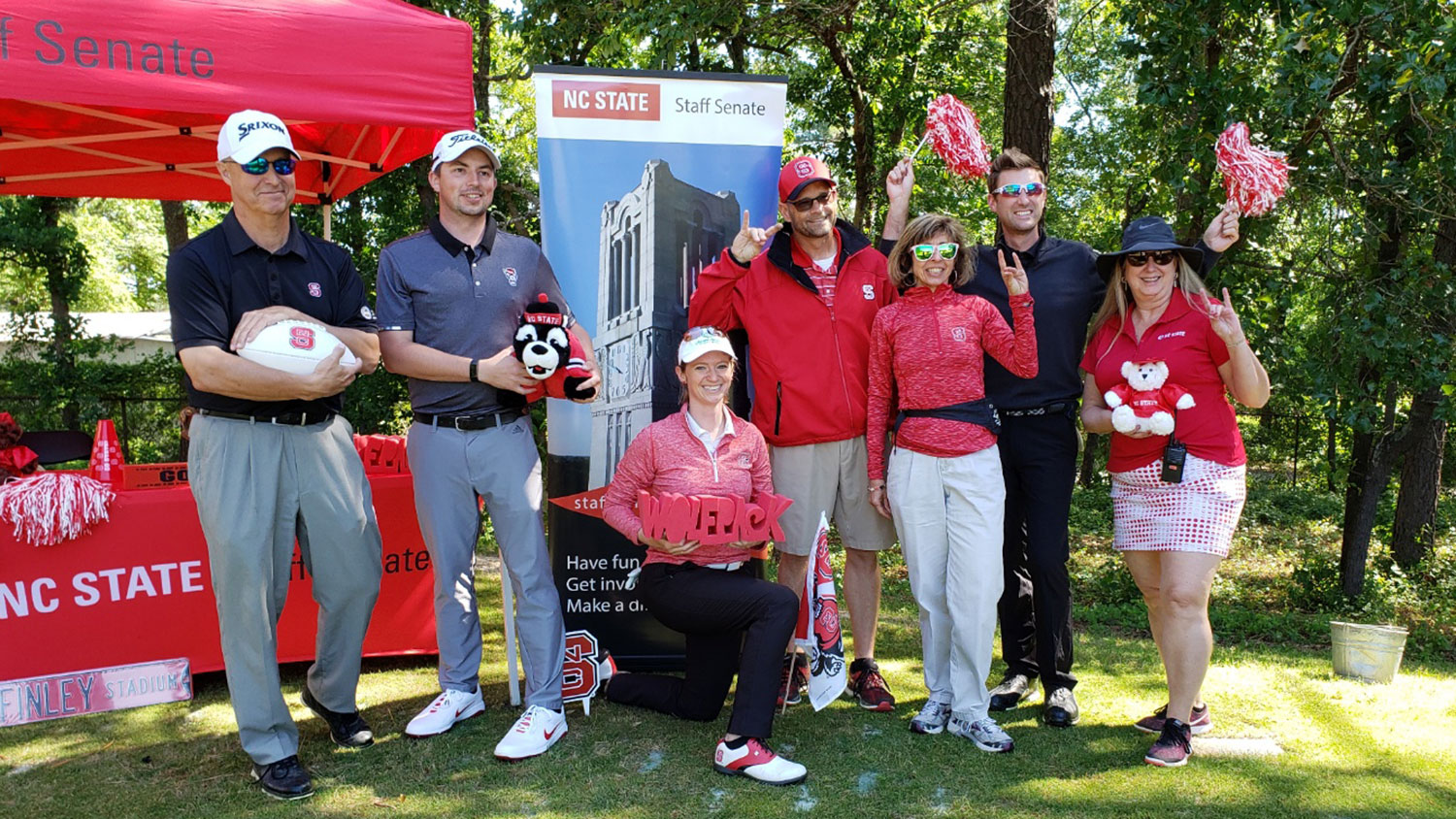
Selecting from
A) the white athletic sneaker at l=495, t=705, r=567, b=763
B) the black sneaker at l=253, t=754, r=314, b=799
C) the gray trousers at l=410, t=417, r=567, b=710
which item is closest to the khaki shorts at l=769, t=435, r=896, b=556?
the gray trousers at l=410, t=417, r=567, b=710

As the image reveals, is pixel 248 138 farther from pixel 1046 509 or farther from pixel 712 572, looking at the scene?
pixel 1046 509

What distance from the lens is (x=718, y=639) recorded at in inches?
143

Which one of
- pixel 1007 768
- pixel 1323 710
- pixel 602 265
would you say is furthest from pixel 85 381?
pixel 1323 710

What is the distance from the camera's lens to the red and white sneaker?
3166 mm

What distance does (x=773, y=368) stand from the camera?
3.81 m

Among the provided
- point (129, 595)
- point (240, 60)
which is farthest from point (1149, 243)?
point (129, 595)

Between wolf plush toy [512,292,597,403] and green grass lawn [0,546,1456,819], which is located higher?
wolf plush toy [512,292,597,403]

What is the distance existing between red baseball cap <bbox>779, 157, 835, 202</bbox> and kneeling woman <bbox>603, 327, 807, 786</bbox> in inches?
26.3

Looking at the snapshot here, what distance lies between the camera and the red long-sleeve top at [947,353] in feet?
11.3

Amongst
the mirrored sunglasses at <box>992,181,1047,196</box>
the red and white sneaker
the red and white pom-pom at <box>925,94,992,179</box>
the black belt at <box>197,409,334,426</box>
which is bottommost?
the red and white sneaker

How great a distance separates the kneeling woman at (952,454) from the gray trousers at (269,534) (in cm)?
190

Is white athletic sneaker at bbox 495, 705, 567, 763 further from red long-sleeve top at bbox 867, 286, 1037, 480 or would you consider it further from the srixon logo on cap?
the srixon logo on cap

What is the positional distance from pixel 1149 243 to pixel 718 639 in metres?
2.05

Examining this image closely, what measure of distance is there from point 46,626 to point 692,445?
2.57m
